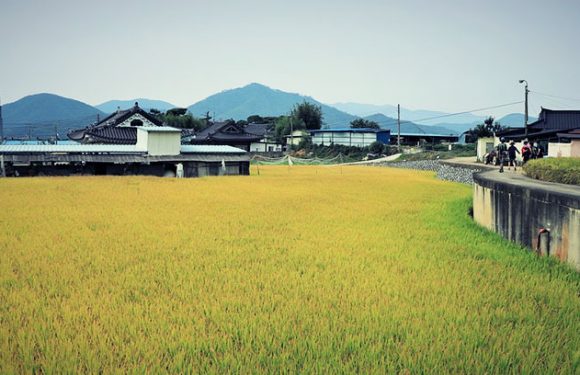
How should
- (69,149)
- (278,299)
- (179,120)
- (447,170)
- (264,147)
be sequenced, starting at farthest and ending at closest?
(179,120) → (264,147) → (447,170) → (69,149) → (278,299)

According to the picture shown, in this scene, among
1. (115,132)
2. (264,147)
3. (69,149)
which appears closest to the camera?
(69,149)

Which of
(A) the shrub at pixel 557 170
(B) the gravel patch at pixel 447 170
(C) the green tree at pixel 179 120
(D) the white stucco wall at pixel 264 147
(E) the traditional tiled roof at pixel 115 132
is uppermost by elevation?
(C) the green tree at pixel 179 120

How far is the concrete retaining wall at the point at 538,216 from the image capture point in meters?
6.84

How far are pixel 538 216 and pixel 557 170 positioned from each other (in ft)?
12.7

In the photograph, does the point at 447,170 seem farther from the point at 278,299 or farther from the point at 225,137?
the point at 225,137

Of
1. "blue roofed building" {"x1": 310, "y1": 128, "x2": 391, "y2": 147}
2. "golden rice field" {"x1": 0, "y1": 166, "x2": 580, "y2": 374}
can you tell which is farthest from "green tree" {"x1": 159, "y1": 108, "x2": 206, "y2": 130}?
"golden rice field" {"x1": 0, "y1": 166, "x2": 580, "y2": 374}

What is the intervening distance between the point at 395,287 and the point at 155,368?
10.0 ft

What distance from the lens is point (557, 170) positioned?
11.0m

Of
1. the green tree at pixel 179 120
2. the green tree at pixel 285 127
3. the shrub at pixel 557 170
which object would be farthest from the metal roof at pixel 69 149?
the green tree at pixel 285 127

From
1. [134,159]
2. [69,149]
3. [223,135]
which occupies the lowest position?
[134,159]

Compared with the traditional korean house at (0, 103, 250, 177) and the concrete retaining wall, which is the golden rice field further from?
the traditional korean house at (0, 103, 250, 177)

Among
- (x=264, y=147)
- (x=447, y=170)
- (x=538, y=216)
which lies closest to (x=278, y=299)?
(x=538, y=216)

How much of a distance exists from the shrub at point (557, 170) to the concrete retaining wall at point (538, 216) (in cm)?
156

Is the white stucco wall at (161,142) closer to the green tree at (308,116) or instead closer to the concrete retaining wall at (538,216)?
the concrete retaining wall at (538,216)
